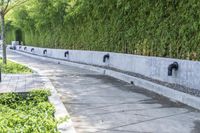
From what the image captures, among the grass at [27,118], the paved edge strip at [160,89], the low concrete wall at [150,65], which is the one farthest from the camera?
the low concrete wall at [150,65]

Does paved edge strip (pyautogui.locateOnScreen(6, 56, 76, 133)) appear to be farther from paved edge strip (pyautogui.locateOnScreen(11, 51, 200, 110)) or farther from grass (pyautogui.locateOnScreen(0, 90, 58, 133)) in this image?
paved edge strip (pyautogui.locateOnScreen(11, 51, 200, 110))

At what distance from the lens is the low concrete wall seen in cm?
1113

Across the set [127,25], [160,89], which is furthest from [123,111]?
[127,25]

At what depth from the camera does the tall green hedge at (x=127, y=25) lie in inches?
480

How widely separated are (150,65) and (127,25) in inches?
139

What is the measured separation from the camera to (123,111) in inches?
346

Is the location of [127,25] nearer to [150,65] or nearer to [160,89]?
[150,65]

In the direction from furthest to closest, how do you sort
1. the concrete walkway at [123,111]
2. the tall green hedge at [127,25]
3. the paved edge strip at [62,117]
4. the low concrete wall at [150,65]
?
1. the tall green hedge at [127,25]
2. the low concrete wall at [150,65]
3. the concrete walkway at [123,111]
4. the paved edge strip at [62,117]

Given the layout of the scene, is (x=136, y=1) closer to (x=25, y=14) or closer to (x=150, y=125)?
(x=150, y=125)

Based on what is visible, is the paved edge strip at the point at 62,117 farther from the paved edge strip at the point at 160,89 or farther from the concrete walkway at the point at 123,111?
the paved edge strip at the point at 160,89

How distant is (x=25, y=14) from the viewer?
37125mm

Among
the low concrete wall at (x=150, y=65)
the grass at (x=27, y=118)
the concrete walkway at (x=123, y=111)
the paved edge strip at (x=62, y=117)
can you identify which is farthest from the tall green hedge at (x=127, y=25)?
the grass at (x=27, y=118)

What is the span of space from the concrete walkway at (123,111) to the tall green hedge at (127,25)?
6.42ft

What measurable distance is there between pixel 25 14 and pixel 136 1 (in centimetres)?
2282
